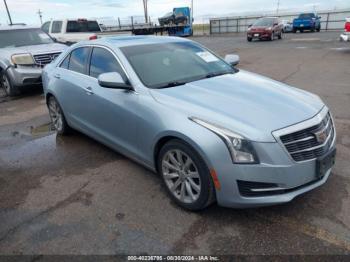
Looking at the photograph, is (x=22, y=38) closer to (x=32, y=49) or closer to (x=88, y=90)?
(x=32, y=49)

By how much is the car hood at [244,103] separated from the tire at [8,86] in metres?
6.83

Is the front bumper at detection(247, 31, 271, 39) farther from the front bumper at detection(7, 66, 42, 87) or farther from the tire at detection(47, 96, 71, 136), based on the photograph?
the tire at detection(47, 96, 71, 136)

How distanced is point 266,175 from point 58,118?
12.9ft

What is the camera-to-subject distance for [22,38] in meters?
9.62

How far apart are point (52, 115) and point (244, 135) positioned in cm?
406

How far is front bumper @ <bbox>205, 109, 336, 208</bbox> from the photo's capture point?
2.65 m

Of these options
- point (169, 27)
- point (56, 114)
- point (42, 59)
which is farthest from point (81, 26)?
point (169, 27)

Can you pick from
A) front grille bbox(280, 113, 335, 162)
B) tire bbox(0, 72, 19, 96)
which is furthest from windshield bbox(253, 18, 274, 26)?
front grille bbox(280, 113, 335, 162)

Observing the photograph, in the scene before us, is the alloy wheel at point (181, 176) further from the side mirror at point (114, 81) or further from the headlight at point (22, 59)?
the headlight at point (22, 59)

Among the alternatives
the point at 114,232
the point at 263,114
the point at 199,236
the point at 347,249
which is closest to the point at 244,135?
the point at 263,114

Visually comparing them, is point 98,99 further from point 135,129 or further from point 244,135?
point 244,135

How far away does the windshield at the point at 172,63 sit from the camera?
3658 millimetres

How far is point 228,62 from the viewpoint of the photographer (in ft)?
15.5

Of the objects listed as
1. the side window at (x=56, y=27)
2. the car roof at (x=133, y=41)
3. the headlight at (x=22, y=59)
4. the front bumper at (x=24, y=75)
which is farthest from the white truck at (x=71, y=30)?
the car roof at (x=133, y=41)
